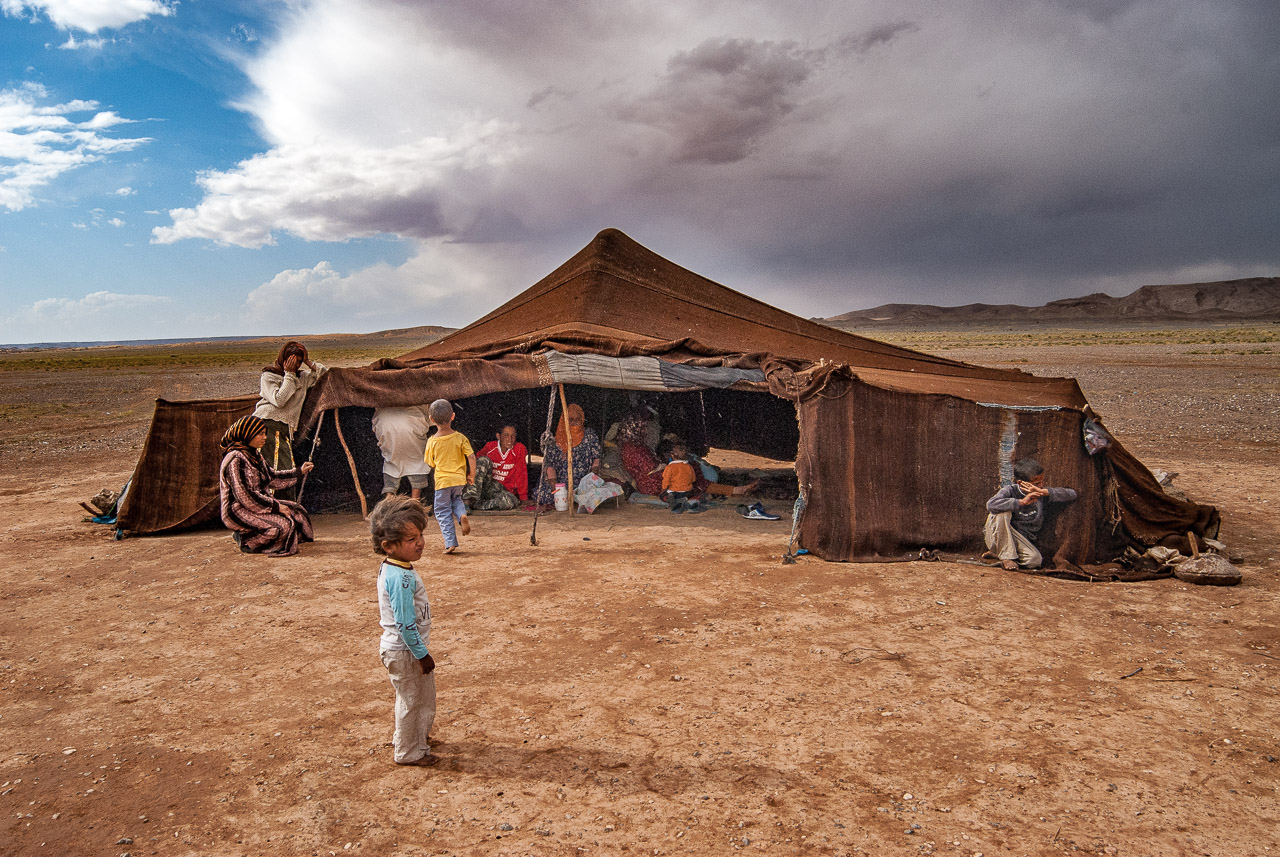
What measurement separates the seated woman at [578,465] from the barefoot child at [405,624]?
5367 millimetres

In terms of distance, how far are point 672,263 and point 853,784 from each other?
32.3 ft

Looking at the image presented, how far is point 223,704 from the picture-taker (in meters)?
4.29

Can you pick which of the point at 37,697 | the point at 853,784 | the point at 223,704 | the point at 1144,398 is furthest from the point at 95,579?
the point at 1144,398

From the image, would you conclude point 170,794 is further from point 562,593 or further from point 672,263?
point 672,263

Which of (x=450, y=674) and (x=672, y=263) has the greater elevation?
(x=672, y=263)

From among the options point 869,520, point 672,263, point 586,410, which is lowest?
point 869,520

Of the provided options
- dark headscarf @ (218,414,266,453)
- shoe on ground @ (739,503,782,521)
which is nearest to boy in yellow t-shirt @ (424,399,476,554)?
dark headscarf @ (218,414,266,453)

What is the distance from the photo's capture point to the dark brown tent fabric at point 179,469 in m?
8.11

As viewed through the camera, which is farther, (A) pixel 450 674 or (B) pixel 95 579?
(B) pixel 95 579

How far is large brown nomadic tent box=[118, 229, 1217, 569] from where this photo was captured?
6934 millimetres

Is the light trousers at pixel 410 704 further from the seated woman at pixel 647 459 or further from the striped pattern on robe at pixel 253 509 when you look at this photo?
the seated woman at pixel 647 459

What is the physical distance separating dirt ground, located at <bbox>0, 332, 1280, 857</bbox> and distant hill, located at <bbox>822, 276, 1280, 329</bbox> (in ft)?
459

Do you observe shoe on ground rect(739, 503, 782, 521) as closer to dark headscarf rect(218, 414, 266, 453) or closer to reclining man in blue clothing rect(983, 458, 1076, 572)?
reclining man in blue clothing rect(983, 458, 1076, 572)

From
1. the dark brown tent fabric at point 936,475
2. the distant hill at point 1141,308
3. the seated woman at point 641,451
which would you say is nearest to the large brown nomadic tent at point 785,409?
the dark brown tent fabric at point 936,475
